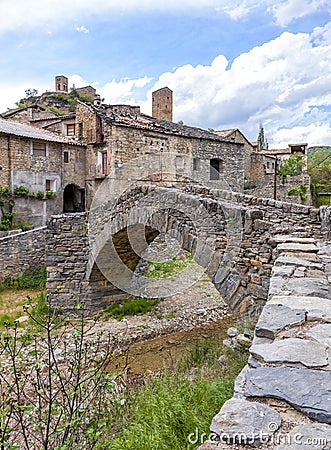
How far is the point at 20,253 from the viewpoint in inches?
477

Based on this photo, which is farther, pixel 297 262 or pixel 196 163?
pixel 196 163

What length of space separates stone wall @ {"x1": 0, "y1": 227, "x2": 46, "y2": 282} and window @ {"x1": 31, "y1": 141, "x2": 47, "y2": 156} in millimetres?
6042

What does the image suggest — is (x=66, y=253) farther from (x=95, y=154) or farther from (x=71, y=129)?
(x=71, y=129)

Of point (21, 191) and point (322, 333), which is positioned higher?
point (21, 191)

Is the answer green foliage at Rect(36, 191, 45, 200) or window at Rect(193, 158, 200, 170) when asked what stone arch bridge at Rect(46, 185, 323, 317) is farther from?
green foliage at Rect(36, 191, 45, 200)

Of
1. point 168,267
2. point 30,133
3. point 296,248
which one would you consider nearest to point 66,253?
point 168,267

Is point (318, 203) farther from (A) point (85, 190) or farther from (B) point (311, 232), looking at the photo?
(B) point (311, 232)

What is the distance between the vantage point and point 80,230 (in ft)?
31.1

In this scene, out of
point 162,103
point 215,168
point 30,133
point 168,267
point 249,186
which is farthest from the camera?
point 162,103

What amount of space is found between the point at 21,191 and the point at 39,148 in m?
2.28

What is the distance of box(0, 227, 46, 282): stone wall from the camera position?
11859 millimetres

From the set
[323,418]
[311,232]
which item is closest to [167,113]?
[311,232]

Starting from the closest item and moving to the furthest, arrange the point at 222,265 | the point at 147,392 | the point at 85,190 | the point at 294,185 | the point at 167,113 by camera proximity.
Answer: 1. the point at 147,392
2. the point at 222,265
3. the point at 85,190
4. the point at 294,185
5. the point at 167,113

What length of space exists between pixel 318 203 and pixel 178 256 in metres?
11.2
